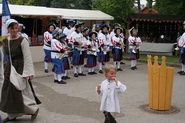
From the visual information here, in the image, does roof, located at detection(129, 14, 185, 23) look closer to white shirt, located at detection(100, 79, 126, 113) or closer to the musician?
the musician

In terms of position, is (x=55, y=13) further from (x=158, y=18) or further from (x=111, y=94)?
(x=111, y=94)

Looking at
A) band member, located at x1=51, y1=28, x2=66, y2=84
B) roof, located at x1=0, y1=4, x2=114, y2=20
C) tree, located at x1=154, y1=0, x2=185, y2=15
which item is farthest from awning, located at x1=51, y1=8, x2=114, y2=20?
band member, located at x1=51, y1=28, x2=66, y2=84

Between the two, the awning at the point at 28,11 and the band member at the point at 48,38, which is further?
the awning at the point at 28,11

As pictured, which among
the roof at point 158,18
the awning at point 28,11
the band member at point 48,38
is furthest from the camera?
the roof at point 158,18

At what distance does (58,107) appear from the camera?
7.50 metres

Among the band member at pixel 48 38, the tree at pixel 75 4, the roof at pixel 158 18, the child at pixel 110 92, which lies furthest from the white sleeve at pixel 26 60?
the tree at pixel 75 4

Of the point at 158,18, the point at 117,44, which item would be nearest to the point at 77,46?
the point at 117,44

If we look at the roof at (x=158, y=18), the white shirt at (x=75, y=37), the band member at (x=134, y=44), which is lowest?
the band member at (x=134, y=44)

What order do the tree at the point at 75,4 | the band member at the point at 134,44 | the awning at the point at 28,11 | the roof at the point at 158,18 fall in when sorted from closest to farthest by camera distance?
the band member at the point at 134,44, the awning at the point at 28,11, the roof at the point at 158,18, the tree at the point at 75,4

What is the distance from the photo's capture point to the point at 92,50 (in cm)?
1222

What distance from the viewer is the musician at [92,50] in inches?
481

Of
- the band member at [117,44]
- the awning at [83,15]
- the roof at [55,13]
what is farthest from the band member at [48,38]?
the awning at [83,15]

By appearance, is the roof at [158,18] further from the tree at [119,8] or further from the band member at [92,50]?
the band member at [92,50]

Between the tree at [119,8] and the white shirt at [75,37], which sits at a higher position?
the tree at [119,8]
